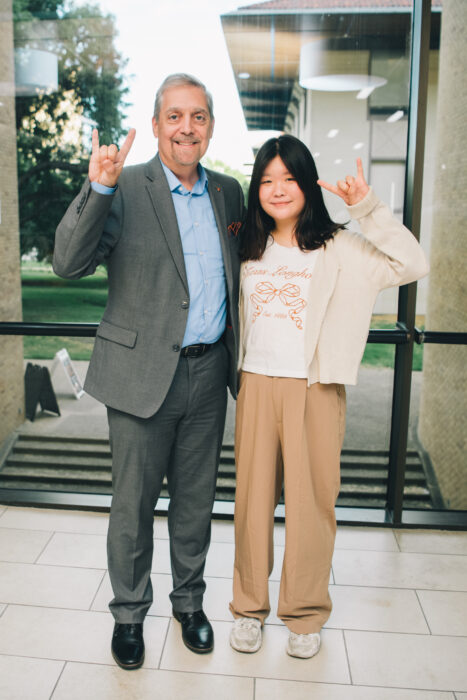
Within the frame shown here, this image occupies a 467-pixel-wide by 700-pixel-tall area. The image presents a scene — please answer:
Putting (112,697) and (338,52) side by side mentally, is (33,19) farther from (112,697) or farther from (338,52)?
(112,697)

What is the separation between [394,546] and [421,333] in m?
0.93

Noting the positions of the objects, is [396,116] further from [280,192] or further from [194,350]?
[194,350]

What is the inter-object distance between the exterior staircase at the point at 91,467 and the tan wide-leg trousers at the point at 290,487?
1468 mm

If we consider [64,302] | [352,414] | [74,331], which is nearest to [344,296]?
[74,331]

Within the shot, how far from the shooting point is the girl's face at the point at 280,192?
1.67 meters

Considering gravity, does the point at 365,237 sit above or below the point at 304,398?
above

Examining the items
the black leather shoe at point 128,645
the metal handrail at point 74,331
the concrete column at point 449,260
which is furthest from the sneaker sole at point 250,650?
the concrete column at point 449,260

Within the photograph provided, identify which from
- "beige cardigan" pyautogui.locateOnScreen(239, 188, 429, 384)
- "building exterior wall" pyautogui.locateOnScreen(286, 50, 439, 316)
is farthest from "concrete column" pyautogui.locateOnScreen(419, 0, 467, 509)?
"beige cardigan" pyautogui.locateOnScreen(239, 188, 429, 384)

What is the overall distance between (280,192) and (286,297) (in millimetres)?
303

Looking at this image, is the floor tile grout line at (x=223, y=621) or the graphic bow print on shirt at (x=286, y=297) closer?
the graphic bow print on shirt at (x=286, y=297)

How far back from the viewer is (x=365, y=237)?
66.0 inches

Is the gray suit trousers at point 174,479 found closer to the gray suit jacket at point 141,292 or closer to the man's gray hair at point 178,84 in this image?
the gray suit jacket at point 141,292

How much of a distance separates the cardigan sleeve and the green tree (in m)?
2.39

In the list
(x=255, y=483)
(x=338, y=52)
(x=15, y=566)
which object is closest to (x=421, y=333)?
(x=255, y=483)
